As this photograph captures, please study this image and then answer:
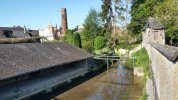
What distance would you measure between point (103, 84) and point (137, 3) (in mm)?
29545

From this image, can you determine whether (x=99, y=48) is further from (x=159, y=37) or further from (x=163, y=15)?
(x=163, y=15)

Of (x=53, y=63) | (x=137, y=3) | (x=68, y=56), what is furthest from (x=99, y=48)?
(x=53, y=63)

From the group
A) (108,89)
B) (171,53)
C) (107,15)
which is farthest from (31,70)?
(107,15)

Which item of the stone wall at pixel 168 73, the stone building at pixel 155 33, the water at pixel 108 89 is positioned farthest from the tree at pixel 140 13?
the stone wall at pixel 168 73

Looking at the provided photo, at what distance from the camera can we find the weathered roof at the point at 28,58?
639 inches

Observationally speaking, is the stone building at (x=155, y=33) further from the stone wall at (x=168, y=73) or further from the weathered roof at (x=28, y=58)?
the stone wall at (x=168, y=73)

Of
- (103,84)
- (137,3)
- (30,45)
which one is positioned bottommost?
(103,84)

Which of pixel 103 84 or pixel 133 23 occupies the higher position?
pixel 133 23

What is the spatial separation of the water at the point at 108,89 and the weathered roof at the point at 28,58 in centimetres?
Answer: 315

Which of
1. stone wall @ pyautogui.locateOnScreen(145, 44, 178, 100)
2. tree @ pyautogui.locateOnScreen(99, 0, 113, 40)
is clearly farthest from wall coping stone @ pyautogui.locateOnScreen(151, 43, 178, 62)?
tree @ pyautogui.locateOnScreen(99, 0, 113, 40)

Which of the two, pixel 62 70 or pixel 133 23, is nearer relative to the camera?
pixel 62 70

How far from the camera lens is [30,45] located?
2383cm

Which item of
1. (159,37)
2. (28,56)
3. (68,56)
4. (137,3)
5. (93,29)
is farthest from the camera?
(93,29)

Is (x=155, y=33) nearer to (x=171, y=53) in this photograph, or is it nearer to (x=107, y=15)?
(x=107, y=15)
